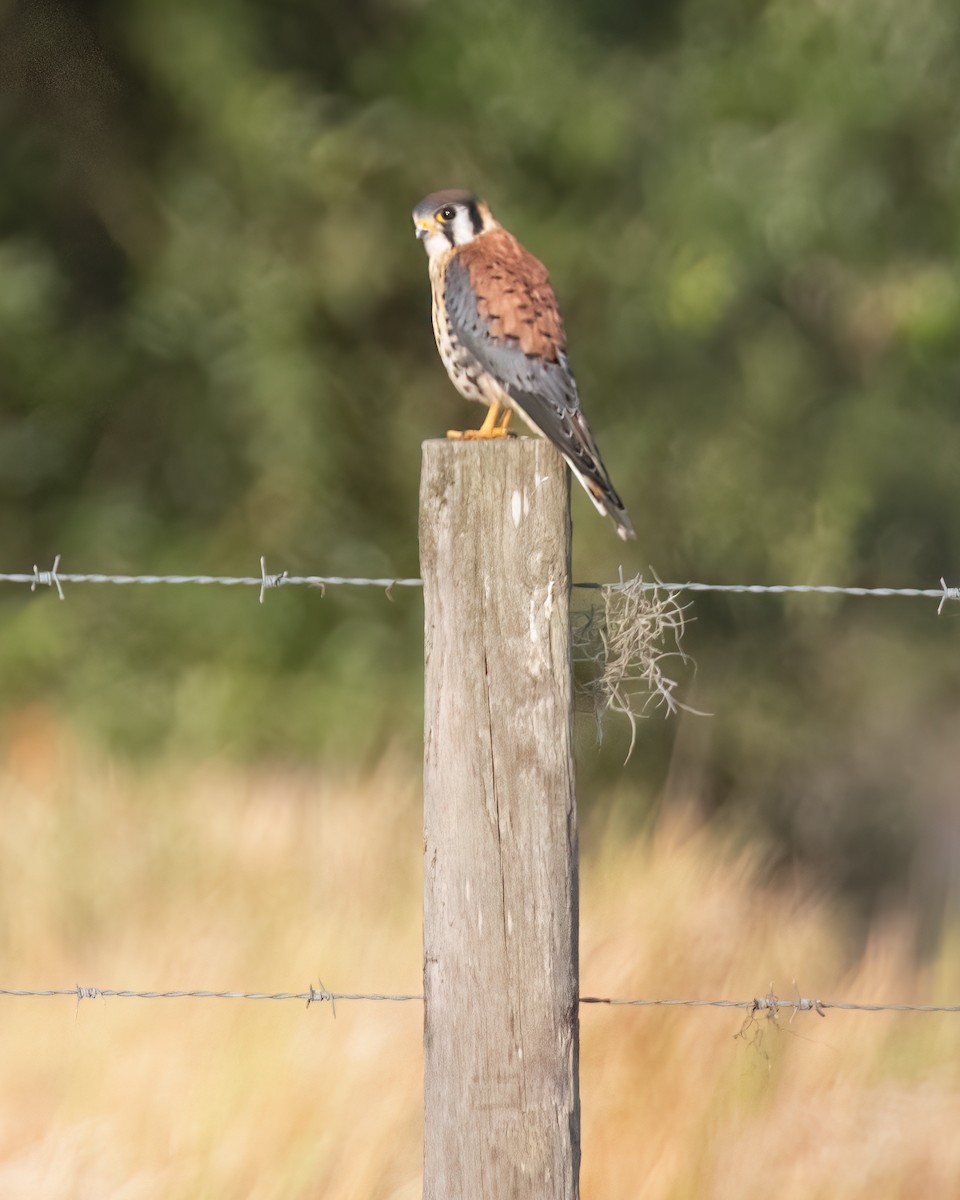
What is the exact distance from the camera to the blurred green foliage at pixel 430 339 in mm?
4680

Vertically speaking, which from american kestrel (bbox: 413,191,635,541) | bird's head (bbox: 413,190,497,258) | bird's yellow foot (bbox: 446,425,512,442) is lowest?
bird's yellow foot (bbox: 446,425,512,442)

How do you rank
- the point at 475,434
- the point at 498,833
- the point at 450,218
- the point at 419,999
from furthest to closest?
the point at 450,218 < the point at 419,999 < the point at 475,434 < the point at 498,833

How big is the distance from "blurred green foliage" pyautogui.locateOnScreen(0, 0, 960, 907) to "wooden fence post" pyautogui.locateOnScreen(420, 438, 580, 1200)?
8.42 ft

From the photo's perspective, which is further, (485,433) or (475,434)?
(485,433)

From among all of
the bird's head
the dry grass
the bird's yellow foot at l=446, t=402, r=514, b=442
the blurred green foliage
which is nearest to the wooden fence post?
the bird's yellow foot at l=446, t=402, r=514, b=442

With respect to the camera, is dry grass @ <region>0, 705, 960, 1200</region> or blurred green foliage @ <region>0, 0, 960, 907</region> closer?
dry grass @ <region>0, 705, 960, 1200</region>

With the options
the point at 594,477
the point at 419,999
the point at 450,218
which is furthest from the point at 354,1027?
the point at 450,218

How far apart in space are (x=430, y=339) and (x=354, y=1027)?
267cm

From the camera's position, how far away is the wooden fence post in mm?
2141

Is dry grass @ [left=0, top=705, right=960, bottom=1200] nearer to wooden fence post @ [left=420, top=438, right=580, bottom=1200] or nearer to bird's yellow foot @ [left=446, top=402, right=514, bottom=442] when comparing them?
wooden fence post @ [left=420, top=438, right=580, bottom=1200]

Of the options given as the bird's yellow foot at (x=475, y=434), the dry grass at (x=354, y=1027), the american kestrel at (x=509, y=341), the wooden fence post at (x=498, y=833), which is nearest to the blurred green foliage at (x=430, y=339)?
the dry grass at (x=354, y=1027)

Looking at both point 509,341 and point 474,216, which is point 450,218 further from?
point 509,341

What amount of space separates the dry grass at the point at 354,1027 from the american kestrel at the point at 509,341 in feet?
3.63

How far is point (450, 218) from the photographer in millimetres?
3426
